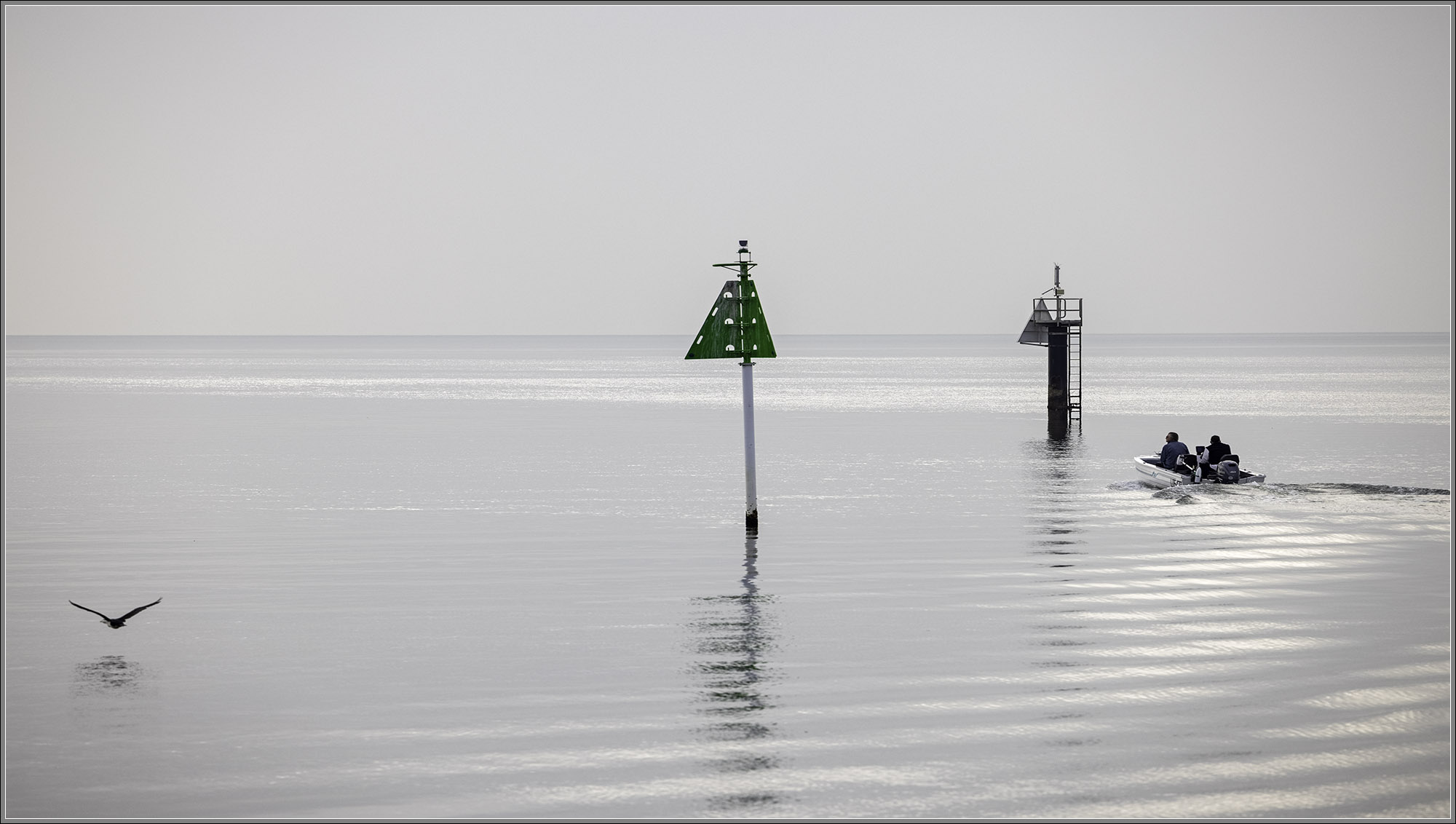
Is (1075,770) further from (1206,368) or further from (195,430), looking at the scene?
(1206,368)

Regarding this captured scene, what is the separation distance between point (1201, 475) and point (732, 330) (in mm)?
15069

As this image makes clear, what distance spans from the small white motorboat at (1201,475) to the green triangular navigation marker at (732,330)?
13961mm

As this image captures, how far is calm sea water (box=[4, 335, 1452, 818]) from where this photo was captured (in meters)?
10.7

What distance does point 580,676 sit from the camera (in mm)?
14320

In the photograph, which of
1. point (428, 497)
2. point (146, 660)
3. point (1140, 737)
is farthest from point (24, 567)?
point (1140, 737)

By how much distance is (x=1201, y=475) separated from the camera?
32.9 m

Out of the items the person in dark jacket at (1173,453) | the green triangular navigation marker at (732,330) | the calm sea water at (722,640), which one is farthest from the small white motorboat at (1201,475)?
the green triangular navigation marker at (732,330)

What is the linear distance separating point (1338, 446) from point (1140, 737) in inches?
1572

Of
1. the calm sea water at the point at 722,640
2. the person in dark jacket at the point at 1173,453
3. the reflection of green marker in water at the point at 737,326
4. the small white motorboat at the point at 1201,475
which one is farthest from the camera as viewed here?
the person in dark jacket at the point at 1173,453

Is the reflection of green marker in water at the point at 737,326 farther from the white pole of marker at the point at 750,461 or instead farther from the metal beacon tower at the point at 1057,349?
the metal beacon tower at the point at 1057,349

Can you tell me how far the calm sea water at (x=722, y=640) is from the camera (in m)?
10.7

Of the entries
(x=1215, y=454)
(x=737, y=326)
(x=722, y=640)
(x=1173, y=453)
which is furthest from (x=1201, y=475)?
(x=722, y=640)

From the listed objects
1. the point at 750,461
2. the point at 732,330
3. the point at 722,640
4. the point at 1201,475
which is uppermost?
the point at 732,330

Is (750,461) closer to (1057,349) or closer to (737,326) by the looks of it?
(737,326)
